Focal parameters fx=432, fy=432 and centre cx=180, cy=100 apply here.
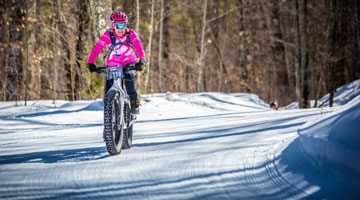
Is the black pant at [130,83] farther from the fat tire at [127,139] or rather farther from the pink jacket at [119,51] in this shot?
the fat tire at [127,139]

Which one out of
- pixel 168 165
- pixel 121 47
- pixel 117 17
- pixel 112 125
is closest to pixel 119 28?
pixel 117 17

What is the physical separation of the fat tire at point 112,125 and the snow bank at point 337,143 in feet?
7.46

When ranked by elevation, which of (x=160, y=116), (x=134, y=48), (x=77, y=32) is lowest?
(x=160, y=116)

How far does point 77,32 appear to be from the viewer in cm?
1415

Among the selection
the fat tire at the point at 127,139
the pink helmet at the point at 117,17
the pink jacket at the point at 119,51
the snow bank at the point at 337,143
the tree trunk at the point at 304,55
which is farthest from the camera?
the tree trunk at the point at 304,55

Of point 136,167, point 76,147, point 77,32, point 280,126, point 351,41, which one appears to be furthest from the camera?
point 351,41

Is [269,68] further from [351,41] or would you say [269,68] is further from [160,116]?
[160,116]

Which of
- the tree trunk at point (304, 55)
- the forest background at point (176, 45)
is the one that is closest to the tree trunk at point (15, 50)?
the forest background at point (176, 45)

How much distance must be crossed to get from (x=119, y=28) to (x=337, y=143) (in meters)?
3.55

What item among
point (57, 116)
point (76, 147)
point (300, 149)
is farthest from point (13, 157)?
point (57, 116)

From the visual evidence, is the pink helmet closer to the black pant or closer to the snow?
the black pant

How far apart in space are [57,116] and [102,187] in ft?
21.5

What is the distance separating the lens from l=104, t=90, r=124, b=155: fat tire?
532 centimetres

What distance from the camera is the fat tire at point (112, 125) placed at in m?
5.32
